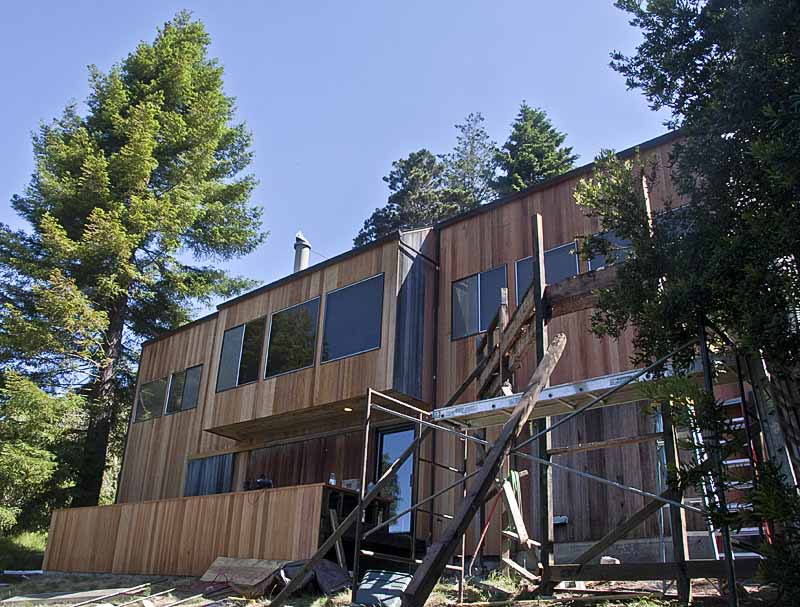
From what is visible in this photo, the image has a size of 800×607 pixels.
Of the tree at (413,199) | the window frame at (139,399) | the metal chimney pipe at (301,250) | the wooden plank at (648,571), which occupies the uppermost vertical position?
the tree at (413,199)

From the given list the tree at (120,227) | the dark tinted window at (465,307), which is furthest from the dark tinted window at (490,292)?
the tree at (120,227)

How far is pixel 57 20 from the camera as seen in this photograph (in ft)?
50.3

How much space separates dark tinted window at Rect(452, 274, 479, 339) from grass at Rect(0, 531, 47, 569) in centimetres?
1222

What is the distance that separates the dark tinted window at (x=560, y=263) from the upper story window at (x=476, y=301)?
33.3 inches

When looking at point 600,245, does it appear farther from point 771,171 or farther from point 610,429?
point 610,429

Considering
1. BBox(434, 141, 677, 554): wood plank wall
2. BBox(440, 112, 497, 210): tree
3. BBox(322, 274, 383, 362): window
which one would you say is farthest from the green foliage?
BBox(440, 112, 497, 210): tree

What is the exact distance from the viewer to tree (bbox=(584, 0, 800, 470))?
3.51 meters

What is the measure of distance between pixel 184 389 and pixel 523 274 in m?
9.13

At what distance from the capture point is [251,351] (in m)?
13.8

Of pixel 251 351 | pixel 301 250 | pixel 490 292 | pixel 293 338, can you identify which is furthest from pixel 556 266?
pixel 301 250

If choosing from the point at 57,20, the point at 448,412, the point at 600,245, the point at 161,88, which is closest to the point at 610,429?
the point at 448,412

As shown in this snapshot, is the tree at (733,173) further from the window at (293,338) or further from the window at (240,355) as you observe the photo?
the window at (240,355)

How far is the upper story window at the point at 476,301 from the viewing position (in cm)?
1134

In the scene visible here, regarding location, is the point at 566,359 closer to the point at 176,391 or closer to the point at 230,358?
the point at 230,358
